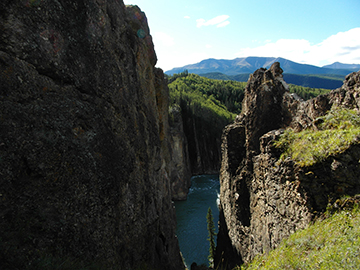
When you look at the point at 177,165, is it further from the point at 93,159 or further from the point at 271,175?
the point at 93,159

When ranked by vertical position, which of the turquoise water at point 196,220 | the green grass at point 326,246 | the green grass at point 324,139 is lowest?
the turquoise water at point 196,220

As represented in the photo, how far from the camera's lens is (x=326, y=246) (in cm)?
733

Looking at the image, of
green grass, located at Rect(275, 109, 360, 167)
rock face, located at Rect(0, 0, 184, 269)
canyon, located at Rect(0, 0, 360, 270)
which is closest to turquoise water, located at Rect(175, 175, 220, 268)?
canyon, located at Rect(0, 0, 360, 270)

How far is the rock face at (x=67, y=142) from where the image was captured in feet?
19.4

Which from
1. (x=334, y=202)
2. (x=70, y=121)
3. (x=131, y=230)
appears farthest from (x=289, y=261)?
(x=70, y=121)

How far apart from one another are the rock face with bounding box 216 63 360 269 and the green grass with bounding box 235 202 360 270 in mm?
892

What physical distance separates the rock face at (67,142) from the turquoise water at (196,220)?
20392 millimetres

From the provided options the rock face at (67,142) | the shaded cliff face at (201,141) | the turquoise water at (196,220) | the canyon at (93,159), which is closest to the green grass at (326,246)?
the canyon at (93,159)

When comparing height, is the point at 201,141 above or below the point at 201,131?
below

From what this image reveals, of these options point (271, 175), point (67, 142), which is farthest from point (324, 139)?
point (67, 142)

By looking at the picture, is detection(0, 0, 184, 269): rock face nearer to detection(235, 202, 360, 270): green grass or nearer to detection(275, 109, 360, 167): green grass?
detection(235, 202, 360, 270): green grass

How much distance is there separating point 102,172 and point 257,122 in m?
12.4

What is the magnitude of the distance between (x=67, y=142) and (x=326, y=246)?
9060 millimetres

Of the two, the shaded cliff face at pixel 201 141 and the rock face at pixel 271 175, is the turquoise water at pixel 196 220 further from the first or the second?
the shaded cliff face at pixel 201 141
